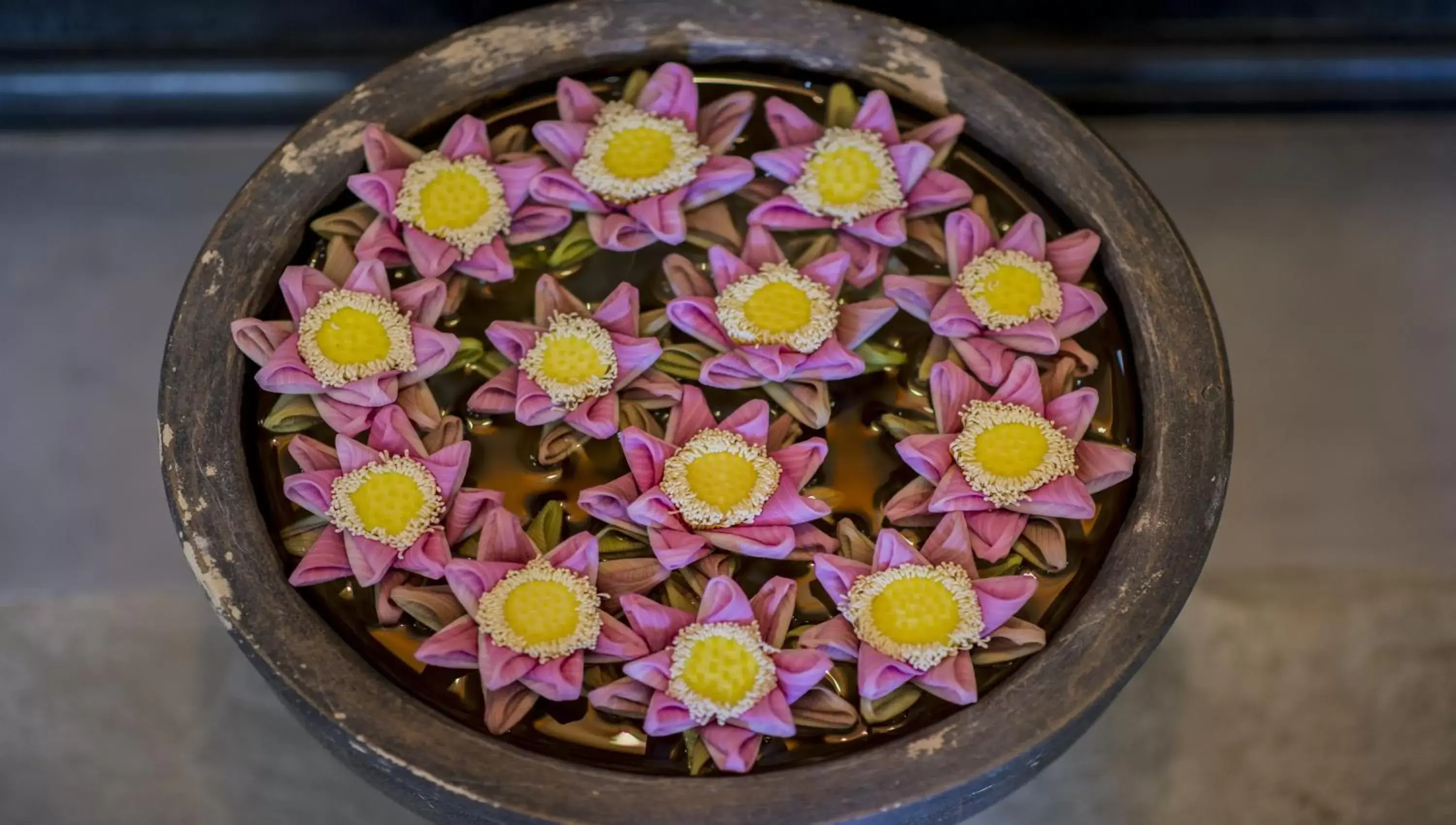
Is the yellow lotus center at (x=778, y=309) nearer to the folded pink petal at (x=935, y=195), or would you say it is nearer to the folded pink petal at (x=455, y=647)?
the folded pink petal at (x=935, y=195)

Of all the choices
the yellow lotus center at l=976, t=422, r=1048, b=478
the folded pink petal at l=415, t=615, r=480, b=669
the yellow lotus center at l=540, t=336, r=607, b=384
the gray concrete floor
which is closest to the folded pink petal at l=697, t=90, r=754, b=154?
the yellow lotus center at l=540, t=336, r=607, b=384

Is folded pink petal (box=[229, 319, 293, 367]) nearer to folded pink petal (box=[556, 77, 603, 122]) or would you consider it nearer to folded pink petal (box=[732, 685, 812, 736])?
folded pink petal (box=[556, 77, 603, 122])

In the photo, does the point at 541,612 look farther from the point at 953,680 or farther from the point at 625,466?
the point at 953,680

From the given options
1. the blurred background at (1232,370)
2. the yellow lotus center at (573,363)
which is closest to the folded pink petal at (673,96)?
the yellow lotus center at (573,363)

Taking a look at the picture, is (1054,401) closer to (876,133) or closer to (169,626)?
(876,133)

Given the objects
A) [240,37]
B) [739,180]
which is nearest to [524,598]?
[739,180]

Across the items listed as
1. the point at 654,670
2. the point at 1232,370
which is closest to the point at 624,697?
the point at 654,670
